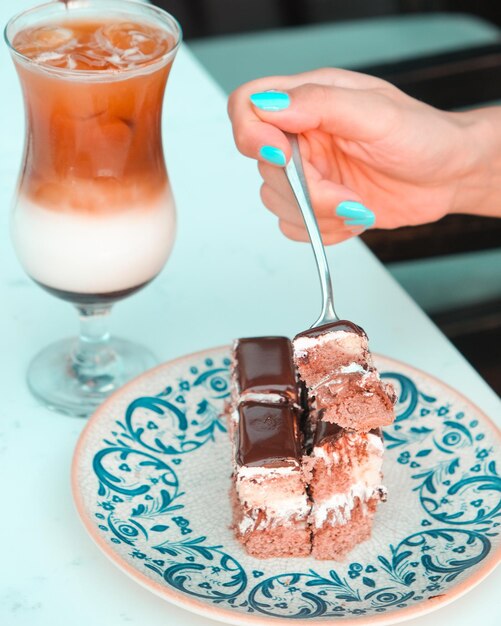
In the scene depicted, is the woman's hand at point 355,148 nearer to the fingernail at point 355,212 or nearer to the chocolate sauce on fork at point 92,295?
the fingernail at point 355,212

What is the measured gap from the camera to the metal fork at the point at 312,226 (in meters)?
1.14

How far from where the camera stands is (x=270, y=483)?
1007 millimetres

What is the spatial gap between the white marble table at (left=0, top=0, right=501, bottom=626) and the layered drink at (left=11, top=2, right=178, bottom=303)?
0.60 ft

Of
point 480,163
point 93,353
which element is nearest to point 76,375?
point 93,353

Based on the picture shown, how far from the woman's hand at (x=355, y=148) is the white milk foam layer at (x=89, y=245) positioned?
0.49ft

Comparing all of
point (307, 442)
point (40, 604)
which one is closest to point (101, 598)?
point (40, 604)

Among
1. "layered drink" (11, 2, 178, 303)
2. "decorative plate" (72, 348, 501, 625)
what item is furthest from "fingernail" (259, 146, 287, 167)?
"decorative plate" (72, 348, 501, 625)

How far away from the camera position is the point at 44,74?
1.09m

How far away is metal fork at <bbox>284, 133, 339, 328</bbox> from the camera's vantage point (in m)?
1.14

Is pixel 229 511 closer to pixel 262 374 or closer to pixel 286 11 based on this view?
pixel 262 374

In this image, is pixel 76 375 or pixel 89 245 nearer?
pixel 89 245

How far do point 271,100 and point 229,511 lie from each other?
46 cm

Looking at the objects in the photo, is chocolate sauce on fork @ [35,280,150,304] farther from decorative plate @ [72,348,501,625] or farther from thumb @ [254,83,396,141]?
thumb @ [254,83,396,141]

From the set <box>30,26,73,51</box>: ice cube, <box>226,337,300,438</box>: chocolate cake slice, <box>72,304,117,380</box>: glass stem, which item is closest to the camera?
<box>226,337,300,438</box>: chocolate cake slice
